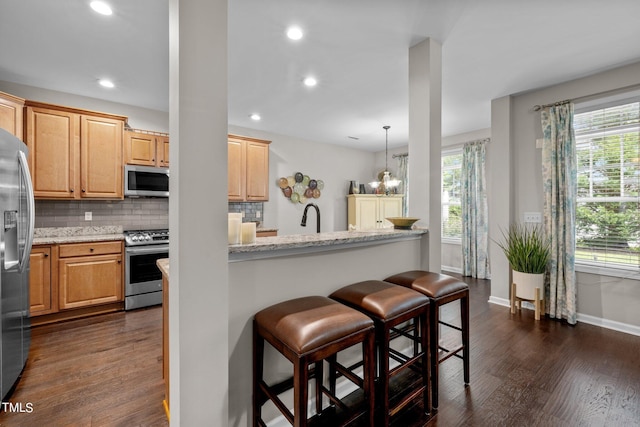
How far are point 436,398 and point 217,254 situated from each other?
1.63 m

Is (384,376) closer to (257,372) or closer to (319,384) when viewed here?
(319,384)

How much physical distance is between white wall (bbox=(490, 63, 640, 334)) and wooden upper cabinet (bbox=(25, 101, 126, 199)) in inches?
196

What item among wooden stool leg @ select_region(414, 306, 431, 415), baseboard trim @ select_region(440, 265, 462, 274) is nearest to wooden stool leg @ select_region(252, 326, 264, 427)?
wooden stool leg @ select_region(414, 306, 431, 415)

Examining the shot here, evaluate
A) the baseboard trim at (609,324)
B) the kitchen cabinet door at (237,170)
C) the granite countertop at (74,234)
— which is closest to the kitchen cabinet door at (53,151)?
the granite countertop at (74,234)

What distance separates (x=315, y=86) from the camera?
3369 millimetres

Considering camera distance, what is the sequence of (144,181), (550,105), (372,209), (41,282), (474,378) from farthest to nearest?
1. (372,209)
2. (144,181)
3. (550,105)
4. (41,282)
5. (474,378)

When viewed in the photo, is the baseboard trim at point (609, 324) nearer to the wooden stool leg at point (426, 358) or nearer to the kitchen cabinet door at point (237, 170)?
the wooden stool leg at point (426, 358)

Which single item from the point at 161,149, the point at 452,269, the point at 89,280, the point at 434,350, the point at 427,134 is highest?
the point at 161,149

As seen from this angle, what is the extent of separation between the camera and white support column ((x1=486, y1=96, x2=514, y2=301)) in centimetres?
362

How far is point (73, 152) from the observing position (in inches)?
133

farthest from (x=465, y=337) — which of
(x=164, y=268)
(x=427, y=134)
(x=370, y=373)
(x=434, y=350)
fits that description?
(x=164, y=268)

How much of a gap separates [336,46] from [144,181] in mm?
3036

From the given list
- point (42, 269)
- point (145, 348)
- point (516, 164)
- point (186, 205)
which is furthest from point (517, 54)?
point (42, 269)

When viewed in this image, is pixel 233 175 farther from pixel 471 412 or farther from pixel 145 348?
pixel 471 412
